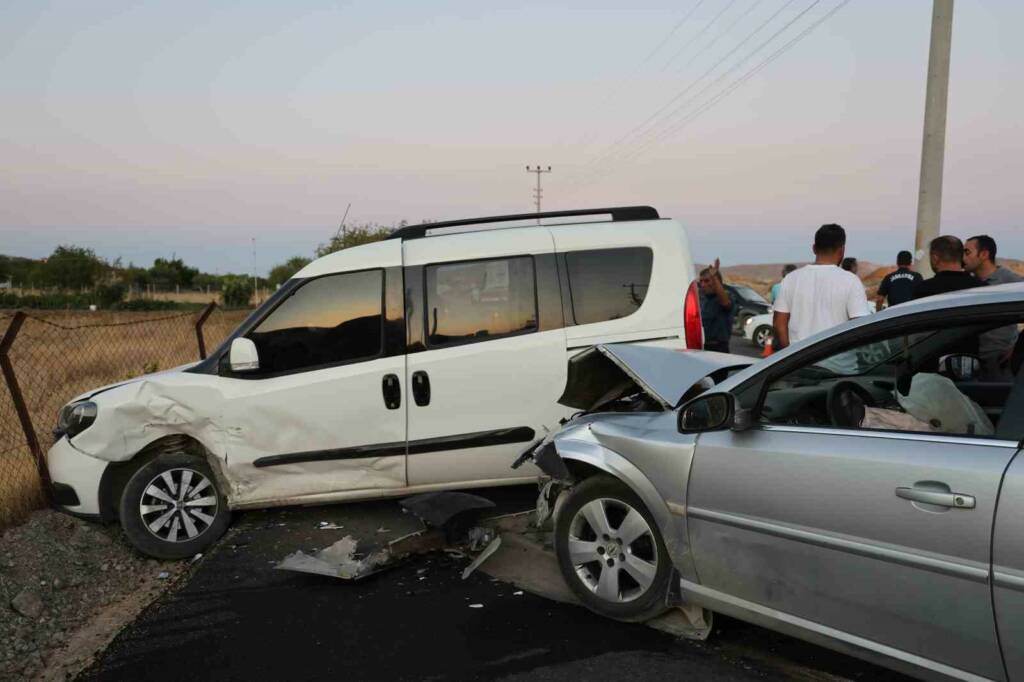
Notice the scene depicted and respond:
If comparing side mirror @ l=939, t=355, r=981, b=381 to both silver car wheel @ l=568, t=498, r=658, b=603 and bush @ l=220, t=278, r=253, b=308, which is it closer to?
silver car wheel @ l=568, t=498, r=658, b=603

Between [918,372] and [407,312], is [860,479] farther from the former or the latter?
[407,312]

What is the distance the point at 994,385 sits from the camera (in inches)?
126

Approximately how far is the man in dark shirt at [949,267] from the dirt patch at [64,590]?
565 centimetres

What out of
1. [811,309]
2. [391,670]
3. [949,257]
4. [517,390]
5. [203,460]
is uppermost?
[949,257]

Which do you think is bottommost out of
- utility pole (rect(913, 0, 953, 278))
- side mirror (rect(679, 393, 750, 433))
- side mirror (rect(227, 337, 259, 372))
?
side mirror (rect(679, 393, 750, 433))

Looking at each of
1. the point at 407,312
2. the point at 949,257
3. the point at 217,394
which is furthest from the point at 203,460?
the point at 949,257

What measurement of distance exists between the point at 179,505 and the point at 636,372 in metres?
3.20

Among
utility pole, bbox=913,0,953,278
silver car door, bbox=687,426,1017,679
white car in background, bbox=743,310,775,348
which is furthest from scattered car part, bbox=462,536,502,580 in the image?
white car in background, bbox=743,310,775,348

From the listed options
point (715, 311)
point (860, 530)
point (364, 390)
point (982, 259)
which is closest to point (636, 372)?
point (860, 530)

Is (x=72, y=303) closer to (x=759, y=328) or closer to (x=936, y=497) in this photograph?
(x=759, y=328)

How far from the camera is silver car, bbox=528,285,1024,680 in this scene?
2.59 meters

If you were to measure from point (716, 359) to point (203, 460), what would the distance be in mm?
3347

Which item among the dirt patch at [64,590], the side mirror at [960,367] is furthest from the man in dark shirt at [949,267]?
the dirt patch at [64,590]

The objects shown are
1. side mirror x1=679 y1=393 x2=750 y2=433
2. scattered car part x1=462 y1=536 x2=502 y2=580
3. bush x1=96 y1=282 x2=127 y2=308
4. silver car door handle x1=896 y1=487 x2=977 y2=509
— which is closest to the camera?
silver car door handle x1=896 y1=487 x2=977 y2=509
